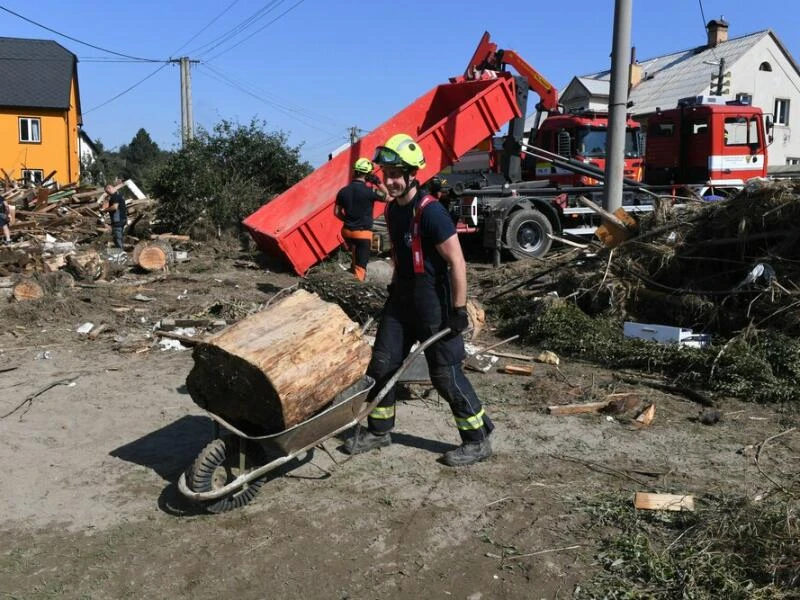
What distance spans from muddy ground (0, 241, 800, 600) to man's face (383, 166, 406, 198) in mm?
1718

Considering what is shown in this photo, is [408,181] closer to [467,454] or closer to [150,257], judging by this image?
[467,454]

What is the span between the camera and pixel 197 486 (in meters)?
4.04

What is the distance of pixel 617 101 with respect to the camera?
33.5 ft

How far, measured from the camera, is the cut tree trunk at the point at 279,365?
404 cm

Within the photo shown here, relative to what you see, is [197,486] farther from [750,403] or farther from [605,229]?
[605,229]

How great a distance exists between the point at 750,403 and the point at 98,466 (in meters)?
4.94

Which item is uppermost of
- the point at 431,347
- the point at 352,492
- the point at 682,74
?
the point at 682,74

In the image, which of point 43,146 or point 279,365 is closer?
point 279,365

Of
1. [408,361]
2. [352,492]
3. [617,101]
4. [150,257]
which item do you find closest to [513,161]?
[617,101]

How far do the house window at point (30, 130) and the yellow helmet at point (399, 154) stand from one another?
42891mm

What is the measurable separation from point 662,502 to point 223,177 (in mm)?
15583

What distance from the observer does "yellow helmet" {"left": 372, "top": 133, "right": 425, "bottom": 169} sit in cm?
450

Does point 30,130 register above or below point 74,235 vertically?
above

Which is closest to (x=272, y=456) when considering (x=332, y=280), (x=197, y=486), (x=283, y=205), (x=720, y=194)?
(x=197, y=486)
